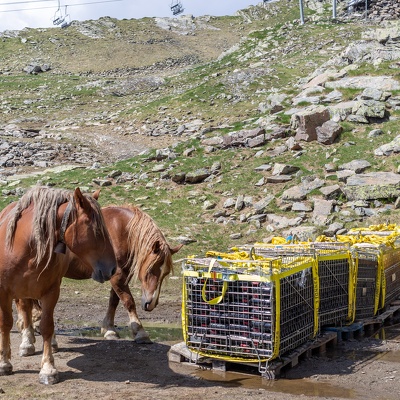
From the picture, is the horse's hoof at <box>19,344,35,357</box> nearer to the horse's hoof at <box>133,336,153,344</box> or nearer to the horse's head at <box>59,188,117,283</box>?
the horse's hoof at <box>133,336,153,344</box>

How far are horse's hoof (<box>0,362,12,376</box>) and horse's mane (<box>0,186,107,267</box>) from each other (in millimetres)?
1309

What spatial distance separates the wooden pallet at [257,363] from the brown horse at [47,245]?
179 centimetres

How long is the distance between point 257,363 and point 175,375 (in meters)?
0.95

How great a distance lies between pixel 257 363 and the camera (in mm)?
7363

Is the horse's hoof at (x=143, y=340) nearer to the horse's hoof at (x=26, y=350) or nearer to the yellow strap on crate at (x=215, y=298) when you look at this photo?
the horse's hoof at (x=26, y=350)

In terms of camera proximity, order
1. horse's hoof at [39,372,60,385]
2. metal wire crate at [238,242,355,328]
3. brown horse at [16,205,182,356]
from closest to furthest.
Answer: horse's hoof at [39,372,60,385] → brown horse at [16,205,182,356] → metal wire crate at [238,242,355,328]

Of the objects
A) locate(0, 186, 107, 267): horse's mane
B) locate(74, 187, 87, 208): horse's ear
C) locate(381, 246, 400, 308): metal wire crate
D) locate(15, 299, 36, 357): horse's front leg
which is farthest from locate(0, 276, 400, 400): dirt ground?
locate(74, 187, 87, 208): horse's ear

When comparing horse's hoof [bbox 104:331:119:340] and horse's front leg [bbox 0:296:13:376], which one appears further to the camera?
horse's hoof [bbox 104:331:119:340]

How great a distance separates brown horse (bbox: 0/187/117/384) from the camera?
6406 millimetres

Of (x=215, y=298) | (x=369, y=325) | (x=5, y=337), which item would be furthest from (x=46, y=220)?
(x=369, y=325)

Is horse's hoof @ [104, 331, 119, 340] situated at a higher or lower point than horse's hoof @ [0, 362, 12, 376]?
lower

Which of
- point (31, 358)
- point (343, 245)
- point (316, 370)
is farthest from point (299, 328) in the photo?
point (31, 358)

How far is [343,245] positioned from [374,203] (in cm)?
663

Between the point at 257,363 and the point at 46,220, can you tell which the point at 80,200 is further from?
the point at 257,363
